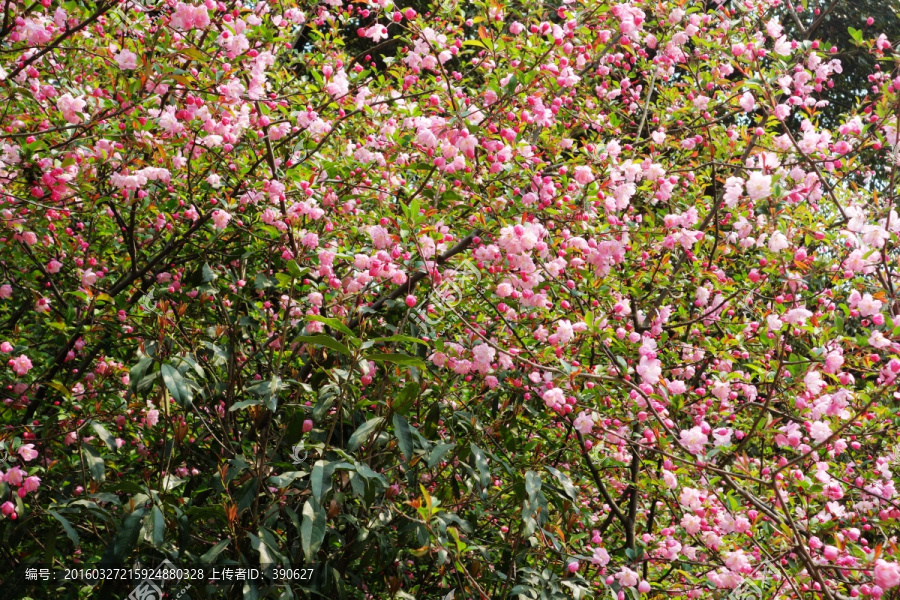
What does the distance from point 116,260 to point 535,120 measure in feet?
6.33

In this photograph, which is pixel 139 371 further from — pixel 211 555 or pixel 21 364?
pixel 21 364

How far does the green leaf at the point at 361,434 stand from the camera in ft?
6.76

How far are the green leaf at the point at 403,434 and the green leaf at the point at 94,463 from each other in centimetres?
91

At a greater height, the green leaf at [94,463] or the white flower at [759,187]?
the white flower at [759,187]

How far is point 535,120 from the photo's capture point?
9.17 feet

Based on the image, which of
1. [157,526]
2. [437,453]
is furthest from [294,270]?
[157,526]

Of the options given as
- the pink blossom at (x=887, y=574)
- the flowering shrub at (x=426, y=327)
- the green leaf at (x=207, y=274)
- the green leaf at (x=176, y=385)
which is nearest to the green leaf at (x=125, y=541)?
the flowering shrub at (x=426, y=327)

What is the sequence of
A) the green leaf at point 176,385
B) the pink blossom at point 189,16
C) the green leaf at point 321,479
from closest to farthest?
the green leaf at point 321,479 < the green leaf at point 176,385 < the pink blossom at point 189,16

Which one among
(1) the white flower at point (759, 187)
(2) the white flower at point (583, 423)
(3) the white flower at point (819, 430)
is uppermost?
(1) the white flower at point (759, 187)

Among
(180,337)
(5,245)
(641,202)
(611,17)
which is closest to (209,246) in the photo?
(180,337)

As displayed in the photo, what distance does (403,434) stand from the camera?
6.92 feet

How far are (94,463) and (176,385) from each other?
1.39ft

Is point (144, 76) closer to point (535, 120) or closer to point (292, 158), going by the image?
point (292, 158)

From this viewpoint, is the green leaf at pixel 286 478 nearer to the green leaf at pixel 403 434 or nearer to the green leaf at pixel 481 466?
the green leaf at pixel 403 434
